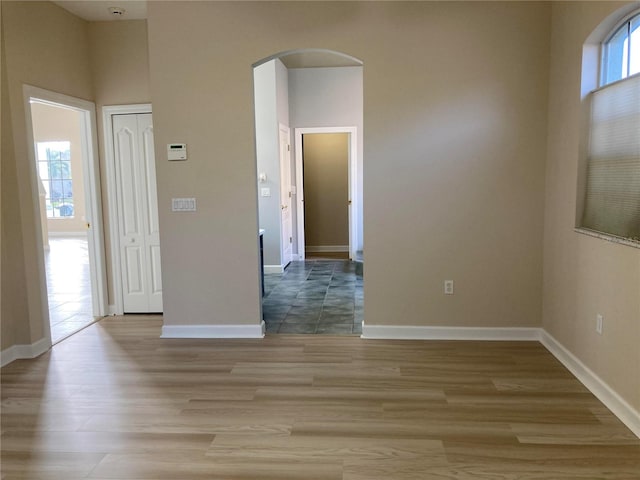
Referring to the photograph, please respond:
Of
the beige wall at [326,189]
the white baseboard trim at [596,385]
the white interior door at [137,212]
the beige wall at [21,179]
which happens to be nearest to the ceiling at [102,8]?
the beige wall at [21,179]

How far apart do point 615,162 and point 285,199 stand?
17.4 feet

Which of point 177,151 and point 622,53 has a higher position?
point 622,53

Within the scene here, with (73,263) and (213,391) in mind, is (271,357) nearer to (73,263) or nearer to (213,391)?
(213,391)

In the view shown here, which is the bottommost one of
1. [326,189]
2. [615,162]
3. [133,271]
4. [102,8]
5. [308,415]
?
[308,415]

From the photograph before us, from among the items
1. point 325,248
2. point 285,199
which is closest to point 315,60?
point 285,199

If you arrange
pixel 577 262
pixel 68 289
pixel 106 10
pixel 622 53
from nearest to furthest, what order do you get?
1. pixel 622 53
2. pixel 577 262
3. pixel 106 10
4. pixel 68 289

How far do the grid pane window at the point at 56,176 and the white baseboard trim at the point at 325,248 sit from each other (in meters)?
6.50

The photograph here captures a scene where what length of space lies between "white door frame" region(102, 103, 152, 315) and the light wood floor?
3.78ft

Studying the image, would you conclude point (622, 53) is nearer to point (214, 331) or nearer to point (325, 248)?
point (214, 331)

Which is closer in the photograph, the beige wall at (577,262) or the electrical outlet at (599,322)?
the beige wall at (577,262)

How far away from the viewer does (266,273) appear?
286 inches

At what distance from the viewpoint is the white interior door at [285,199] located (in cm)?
743

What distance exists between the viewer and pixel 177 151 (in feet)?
13.9

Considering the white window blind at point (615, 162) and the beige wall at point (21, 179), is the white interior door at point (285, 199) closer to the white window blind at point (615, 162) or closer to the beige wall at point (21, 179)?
the beige wall at point (21, 179)
